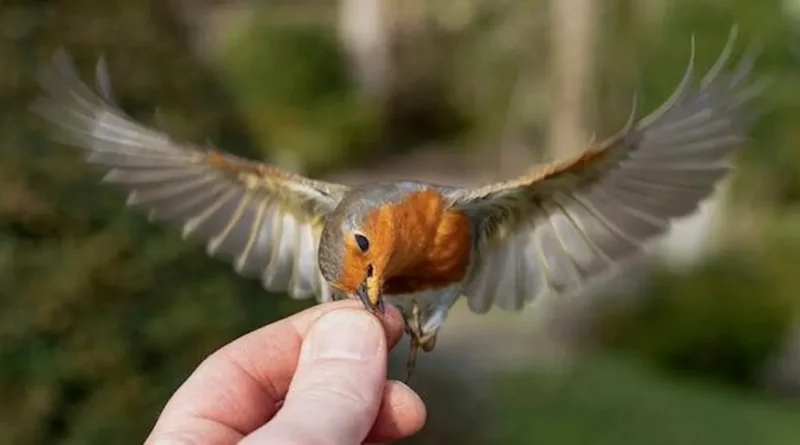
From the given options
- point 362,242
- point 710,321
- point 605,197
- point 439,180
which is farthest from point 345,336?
point 439,180

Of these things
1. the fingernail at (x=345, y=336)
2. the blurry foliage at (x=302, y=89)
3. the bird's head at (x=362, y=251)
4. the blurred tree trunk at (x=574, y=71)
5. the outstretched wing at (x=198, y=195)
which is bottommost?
the fingernail at (x=345, y=336)

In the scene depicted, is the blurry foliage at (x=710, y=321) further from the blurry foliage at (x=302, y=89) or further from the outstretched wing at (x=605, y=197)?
the blurry foliage at (x=302, y=89)

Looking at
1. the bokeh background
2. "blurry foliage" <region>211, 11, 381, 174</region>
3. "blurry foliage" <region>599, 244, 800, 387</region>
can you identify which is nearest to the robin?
the bokeh background

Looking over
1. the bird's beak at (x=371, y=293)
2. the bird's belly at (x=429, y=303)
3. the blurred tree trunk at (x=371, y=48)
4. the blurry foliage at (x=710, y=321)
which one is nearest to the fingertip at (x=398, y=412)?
the bird's beak at (x=371, y=293)

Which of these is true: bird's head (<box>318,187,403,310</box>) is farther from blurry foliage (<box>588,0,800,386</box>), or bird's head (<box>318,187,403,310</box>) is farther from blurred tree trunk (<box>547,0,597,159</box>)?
blurred tree trunk (<box>547,0,597,159</box>)

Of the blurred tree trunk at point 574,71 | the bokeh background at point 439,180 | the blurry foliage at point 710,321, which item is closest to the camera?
the bokeh background at point 439,180

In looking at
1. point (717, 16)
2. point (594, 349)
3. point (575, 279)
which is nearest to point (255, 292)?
point (575, 279)

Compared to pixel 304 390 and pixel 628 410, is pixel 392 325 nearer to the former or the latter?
pixel 304 390
